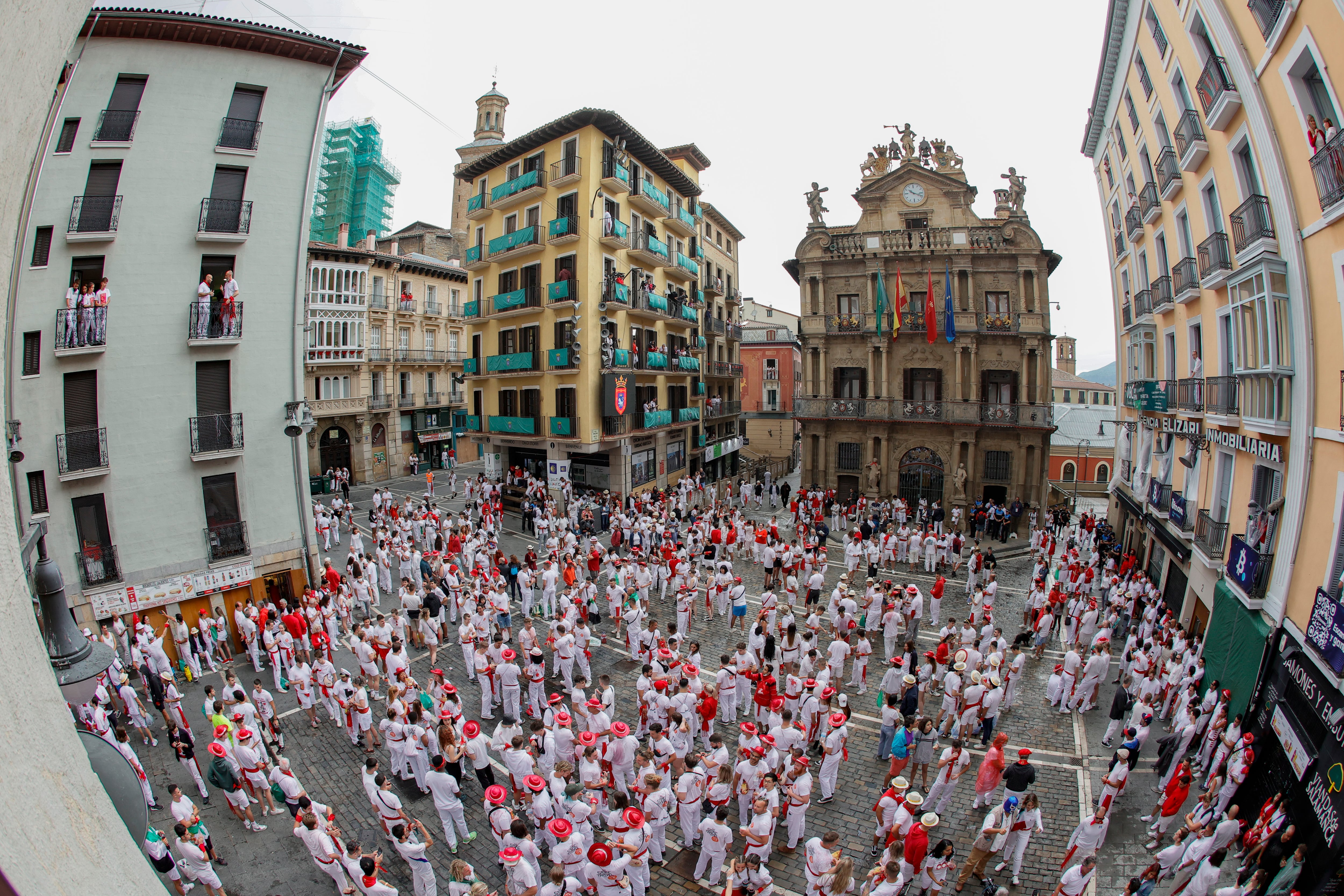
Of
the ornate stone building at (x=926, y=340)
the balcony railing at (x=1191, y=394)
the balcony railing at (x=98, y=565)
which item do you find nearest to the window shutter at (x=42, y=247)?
the balcony railing at (x=98, y=565)

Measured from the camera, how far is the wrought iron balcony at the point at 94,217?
13.7 m

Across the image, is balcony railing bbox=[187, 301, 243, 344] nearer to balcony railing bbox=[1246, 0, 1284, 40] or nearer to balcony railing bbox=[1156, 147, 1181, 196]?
balcony railing bbox=[1246, 0, 1284, 40]

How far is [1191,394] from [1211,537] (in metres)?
4.48

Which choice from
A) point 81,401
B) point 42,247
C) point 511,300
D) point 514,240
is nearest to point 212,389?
point 81,401

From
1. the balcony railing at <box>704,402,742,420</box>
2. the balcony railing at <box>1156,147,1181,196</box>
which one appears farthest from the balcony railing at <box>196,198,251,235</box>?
the balcony railing at <box>704,402,742,420</box>

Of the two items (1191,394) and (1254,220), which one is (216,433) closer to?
(1254,220)

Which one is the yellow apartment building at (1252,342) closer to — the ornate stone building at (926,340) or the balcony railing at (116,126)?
the ornate stone building at (926,340)

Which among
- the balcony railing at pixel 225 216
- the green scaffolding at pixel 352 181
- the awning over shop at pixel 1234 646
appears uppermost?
the green scaffolding at pixel 352 181

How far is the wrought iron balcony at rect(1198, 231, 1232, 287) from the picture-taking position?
13617 mm

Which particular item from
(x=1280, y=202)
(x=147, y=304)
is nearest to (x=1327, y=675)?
(x=1280, y=202)

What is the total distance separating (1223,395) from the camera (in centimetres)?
1412

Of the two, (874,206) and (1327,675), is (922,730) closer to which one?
(1327,675)

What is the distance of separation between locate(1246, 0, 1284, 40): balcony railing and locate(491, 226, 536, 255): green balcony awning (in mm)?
25179

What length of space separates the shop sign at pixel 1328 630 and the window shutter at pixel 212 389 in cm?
2352
